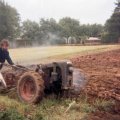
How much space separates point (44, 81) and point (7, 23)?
182 feet

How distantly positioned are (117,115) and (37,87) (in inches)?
87.0

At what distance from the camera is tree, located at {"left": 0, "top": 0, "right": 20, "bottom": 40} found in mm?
63350

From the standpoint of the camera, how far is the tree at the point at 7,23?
6335cm

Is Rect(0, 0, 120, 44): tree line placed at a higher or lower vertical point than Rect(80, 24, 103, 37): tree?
higher

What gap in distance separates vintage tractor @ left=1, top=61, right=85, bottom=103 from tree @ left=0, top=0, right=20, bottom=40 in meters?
50.7

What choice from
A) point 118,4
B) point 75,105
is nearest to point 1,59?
point 75,105

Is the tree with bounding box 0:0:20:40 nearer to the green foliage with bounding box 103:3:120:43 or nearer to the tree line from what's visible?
the tree line

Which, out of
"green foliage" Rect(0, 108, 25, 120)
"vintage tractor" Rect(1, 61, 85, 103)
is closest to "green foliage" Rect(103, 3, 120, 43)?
"vintage tractor" Rect(1, 61, 85, 103)

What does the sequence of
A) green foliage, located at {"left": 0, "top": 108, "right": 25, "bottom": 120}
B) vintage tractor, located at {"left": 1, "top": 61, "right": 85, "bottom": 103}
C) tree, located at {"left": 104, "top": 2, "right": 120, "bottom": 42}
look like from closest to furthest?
green foliage, located at {"left": 0, "top": 108, "right": 25, "bottom": 120}
vintage tractor, located at {"left": 1, "top": 61, "right": 85, "bottom": 103}
tree, located at {"left": 104, "top": 2, "right": 120, "bottom": 42}

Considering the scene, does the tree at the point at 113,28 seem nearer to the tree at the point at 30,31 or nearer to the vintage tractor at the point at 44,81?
the tree at the point at 30,31

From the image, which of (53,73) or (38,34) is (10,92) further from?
(38,34)

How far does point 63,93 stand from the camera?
11.5m

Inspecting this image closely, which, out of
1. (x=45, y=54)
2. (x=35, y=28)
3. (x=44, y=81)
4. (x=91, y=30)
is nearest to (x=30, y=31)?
(x=35, y=28)

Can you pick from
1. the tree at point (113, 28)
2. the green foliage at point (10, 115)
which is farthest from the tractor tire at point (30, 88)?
the tree at point (113, 28)
